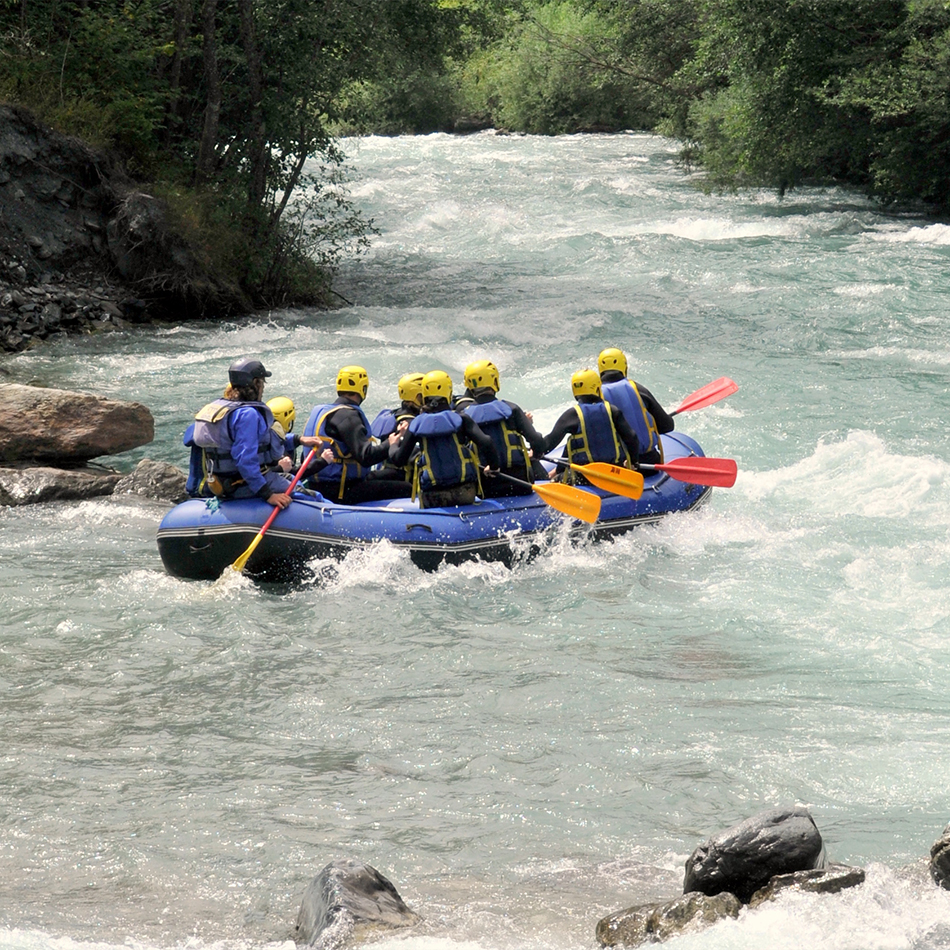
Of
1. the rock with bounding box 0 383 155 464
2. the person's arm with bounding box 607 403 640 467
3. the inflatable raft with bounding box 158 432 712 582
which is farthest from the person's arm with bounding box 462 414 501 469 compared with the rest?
the rock with bounding box 0 383 155 464

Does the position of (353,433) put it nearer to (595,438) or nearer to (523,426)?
(523,426)

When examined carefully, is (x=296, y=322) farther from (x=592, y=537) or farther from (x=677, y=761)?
(x=677, y=761)

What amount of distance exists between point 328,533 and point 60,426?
117 inches

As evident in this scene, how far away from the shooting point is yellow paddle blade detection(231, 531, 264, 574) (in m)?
6.77

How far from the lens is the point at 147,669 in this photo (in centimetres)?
566

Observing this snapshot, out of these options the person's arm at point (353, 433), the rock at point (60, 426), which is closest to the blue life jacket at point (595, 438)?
the person's arm at point (353, 433)

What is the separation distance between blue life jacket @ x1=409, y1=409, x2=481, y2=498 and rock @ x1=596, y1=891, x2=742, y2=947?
12.6 feet

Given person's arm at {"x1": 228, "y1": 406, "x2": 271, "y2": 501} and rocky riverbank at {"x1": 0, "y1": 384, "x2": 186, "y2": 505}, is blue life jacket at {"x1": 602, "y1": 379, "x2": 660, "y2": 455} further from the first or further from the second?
rocky riverbank at {"x1": 0, "y1": 384, "x2": 186, "y2": 505}

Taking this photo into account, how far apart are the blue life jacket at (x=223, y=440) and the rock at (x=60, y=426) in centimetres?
221

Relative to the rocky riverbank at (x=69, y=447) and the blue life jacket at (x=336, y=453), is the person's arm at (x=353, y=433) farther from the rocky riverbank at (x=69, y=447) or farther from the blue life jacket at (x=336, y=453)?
the rocky riverbank at (x=69, y=447)

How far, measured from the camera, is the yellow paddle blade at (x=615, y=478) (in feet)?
24.4

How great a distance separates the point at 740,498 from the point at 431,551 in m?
2.53


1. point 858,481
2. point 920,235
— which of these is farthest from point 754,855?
point 920,235

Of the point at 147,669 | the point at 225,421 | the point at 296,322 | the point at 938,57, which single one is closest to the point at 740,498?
the point at 225,421
